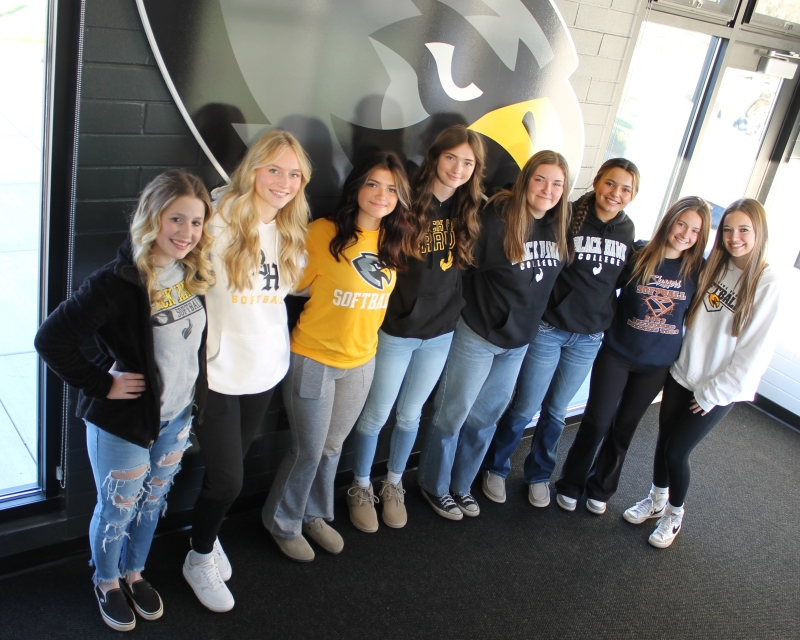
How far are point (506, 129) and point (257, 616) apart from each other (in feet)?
6.77

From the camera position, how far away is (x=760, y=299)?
8.20 ft

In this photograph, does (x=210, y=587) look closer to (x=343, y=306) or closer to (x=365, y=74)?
(x=343, y=306)

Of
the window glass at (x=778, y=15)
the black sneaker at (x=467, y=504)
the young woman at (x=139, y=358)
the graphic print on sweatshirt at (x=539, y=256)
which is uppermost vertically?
the window glass at (x=778, y=15)

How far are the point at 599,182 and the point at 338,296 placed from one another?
3.91ft

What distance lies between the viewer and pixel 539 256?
8.25 ft

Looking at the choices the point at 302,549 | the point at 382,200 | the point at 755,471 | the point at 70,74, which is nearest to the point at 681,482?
the point at 755,471

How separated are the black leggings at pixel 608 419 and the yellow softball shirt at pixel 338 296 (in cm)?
114

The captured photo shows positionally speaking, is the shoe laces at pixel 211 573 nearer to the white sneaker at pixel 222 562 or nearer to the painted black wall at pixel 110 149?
the white sneaker at pixel 222 562

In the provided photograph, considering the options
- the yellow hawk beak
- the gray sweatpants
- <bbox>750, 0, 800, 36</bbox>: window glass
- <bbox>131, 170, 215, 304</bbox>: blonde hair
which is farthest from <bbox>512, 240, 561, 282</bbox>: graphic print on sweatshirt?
<bbox>750, 0, 800, 36</bbox>: window glass

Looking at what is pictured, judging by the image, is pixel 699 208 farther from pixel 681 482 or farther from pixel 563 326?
pixel 681 482

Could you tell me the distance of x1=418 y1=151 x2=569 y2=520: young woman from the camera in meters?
2.44

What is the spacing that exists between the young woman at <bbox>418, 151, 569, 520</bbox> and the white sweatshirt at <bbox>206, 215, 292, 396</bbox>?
32.6 inches

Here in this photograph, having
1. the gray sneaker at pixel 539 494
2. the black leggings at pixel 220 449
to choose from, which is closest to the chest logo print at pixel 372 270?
the black leggings at pixel 220 449

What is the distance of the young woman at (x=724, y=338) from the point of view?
8.21 feet
